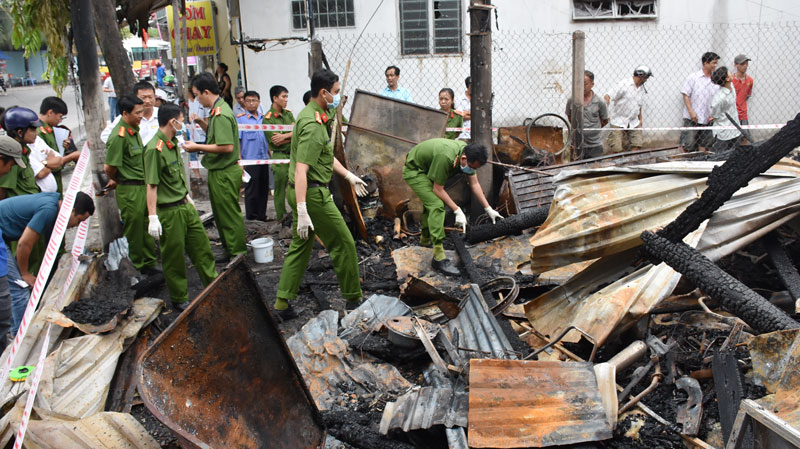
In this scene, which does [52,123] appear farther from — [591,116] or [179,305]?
[591,116]

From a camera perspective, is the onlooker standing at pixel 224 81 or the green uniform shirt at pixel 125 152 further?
the onlooker standing at pixel 224 81

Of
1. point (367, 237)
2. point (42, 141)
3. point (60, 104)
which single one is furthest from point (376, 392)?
point (60, 104)

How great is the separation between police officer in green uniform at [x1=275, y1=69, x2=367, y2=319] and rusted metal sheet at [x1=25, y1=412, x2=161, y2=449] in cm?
189

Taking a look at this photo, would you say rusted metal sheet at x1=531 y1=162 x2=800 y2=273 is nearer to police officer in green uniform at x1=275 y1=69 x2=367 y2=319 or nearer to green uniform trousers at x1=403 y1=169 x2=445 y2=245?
police officer in green uniform at x1=275 y1=69 x2=367 y2=319

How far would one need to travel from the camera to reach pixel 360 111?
7.52m

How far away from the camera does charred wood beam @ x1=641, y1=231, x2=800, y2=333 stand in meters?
3.33

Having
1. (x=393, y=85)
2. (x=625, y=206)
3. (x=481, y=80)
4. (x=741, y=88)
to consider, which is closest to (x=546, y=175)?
(x=481, y=80)

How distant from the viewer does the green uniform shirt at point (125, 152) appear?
532 cm

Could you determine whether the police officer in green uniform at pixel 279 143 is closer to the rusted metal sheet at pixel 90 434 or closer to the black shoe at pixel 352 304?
the black shoe at pixel 352 304

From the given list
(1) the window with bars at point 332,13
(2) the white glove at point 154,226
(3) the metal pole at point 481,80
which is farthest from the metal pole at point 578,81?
(2) the white glove at point 154,226

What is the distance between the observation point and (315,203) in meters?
4.80

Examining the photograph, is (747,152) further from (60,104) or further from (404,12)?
(404,12)

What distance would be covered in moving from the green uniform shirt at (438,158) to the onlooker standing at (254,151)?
2341mm

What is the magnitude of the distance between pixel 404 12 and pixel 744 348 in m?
8.31
